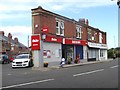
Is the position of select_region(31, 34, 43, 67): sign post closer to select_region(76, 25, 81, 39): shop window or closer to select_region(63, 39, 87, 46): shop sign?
select_region(63, 39, 87, 46): shop sign

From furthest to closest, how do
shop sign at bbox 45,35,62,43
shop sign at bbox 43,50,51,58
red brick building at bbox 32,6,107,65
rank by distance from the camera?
shop sign at bbox 45,35,62,43, shop sign at bbox 43,50,51,58, red brick building at bbox 32,6,107,65

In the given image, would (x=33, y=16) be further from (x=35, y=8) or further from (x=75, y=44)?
(x=75, y=44)

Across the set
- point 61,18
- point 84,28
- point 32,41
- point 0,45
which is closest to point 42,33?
point 32,41

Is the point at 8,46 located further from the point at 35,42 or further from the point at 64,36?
the point at 35,42

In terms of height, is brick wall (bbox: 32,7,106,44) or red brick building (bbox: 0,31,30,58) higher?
brick wall (bbox: 32,7,106,44)

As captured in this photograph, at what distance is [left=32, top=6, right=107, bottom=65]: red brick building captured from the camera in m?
33.6

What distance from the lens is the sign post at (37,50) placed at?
32528mm

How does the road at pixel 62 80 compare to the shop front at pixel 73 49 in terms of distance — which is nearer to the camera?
the road at pixel 62 80

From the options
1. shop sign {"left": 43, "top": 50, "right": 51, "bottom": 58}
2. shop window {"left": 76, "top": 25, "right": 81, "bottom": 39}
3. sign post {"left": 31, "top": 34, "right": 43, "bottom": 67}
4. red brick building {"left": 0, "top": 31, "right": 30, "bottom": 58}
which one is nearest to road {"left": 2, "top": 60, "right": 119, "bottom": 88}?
sign post {"left": 31, "top": 34, "right": 43, "bottom": 67}

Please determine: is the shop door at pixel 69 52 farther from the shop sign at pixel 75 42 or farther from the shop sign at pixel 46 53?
the shop sign at pixel 46 53

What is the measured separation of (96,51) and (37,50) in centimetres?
2503

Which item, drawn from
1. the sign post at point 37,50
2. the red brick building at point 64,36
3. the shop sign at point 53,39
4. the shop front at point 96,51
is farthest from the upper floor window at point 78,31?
the sign post at point 37,50

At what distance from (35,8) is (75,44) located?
1197cm

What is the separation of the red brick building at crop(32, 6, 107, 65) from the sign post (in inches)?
22.7
